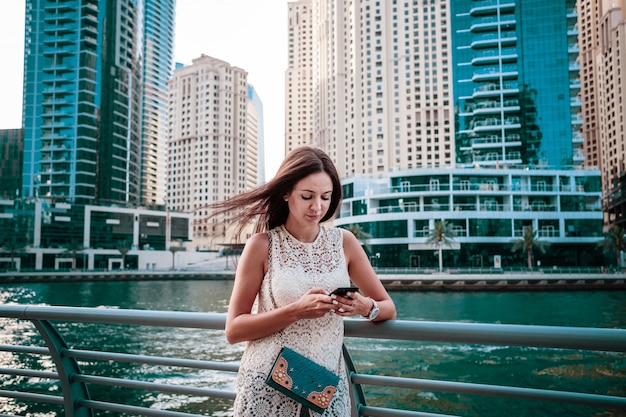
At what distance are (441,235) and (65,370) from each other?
5455cm

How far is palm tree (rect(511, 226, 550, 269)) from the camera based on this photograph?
53.3 meters

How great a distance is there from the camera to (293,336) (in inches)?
65.9

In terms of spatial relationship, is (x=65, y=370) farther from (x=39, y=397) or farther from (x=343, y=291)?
(x=343, y=291)

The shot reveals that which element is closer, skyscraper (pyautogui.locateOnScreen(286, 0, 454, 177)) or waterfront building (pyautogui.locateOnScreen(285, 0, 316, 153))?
skyscraper (pyautogui.locateOnScreen(286, 0, 454, 177))

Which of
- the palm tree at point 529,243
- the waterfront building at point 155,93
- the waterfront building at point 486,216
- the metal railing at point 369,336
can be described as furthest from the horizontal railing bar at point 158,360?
the waterfront building at point 155,93

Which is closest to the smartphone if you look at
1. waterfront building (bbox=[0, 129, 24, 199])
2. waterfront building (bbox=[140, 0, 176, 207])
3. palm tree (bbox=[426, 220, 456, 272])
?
palm tree (bbox=[426, 220, 456, 272])

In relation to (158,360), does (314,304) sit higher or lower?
higher

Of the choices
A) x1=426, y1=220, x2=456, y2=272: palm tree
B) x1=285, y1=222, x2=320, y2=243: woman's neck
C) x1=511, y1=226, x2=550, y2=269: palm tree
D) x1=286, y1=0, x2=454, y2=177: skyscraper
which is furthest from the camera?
x1=286, y1=0, x2=454, y2=177: skyscraper

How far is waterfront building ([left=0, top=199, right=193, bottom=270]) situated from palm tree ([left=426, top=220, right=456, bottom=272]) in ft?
151

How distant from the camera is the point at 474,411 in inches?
464

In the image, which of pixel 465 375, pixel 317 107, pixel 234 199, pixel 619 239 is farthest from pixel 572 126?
pixel 234 199

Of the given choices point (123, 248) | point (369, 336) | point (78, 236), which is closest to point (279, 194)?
point (369, 336)

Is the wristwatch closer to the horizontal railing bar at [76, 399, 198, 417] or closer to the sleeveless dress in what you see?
the sleeveless dress

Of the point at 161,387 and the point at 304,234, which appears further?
the point at 161,387
